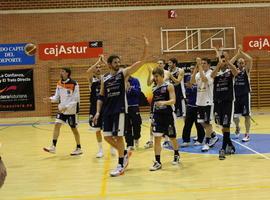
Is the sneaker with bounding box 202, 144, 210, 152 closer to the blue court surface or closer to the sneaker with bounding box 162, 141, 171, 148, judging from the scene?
the blue court surface

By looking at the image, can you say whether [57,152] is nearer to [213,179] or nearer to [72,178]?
[72,178]

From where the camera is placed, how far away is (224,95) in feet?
28.2

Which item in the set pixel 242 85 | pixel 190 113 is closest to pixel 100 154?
pixel 190 113

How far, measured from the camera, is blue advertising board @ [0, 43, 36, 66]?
18.1 m

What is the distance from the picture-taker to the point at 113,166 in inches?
328

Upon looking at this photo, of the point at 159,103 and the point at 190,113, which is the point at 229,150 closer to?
the point at 190,113

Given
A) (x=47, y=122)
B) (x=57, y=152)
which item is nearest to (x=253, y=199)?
(x=57, y=152)

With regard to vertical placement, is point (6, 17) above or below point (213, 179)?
above

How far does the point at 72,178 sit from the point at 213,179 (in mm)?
2297

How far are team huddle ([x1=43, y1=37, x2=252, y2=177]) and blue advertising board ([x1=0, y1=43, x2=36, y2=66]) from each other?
9048 millimetres

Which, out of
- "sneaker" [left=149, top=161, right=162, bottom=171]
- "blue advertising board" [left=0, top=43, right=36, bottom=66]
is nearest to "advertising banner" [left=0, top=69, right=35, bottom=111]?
"blue advertising board" [left=0, top=43, right=36, bottom=66]

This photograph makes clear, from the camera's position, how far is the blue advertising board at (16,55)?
18.1 metres

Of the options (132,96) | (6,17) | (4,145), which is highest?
(6,17)

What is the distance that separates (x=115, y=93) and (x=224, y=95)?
232 cm
